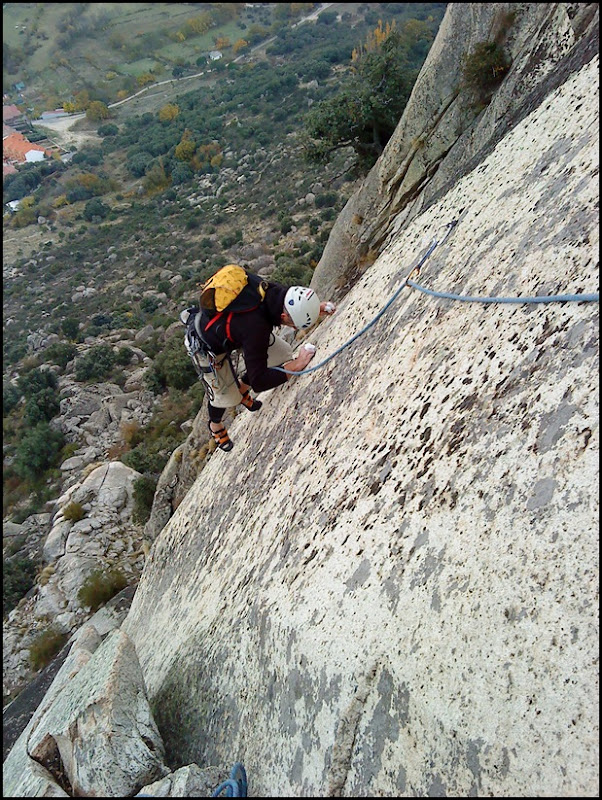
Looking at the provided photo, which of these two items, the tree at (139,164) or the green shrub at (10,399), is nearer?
the green shrub at (10,399)

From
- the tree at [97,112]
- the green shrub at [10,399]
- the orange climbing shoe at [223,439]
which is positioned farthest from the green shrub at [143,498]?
the tree at [97,112]

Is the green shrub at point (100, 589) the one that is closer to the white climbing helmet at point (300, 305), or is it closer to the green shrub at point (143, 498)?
the green shrub at point (143, 498)

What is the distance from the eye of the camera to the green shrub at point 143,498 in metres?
13.1

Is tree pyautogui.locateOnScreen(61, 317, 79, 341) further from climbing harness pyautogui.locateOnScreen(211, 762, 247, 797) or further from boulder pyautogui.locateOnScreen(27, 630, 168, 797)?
climbing harness pyautogui.locateOnScreen(211, 762, 247, 797)

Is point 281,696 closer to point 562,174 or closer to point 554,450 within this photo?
point 554,450

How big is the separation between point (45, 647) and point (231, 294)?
1007 cm

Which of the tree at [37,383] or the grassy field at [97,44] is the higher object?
the grassy field at [97,44]

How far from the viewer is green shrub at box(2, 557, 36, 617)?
12688 mm

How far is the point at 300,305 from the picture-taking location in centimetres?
457

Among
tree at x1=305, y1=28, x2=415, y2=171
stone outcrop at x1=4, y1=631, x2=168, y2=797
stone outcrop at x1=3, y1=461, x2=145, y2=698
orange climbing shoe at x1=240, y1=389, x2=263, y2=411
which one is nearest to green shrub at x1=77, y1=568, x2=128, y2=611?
stone outcrop at x1=3, y1=461, x2=145, y2=698

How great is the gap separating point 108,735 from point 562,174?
17.0 ft

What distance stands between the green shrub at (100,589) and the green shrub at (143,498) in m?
1.97

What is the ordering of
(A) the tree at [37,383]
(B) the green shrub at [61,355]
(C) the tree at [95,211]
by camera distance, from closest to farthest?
(A) the tree at [37,383] < (B) the green shrub at [61,355] < (C) the tree at [95,211]

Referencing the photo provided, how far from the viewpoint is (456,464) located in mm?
2762
